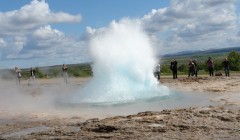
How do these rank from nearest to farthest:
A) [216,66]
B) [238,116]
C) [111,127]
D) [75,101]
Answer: [111,127] < [238,116] < [75,101] < [216,66]

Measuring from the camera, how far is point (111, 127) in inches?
404

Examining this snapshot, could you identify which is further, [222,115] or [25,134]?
[222,115]

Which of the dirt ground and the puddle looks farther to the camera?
the puddle

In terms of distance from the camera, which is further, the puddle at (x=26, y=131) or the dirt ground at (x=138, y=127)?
the puddle at (x=26, y=131)

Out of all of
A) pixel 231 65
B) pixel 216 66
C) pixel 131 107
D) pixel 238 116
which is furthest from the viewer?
pixel 216 66

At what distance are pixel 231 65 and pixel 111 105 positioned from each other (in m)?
26.3

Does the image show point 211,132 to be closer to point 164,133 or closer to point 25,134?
point 164,133

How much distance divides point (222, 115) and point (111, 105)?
603 cm

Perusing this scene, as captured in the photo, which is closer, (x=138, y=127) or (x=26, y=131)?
(x=138, y=127)

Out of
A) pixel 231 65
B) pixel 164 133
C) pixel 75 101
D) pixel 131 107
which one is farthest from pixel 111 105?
pixel 231 65

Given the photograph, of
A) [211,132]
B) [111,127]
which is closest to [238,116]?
[211,132]

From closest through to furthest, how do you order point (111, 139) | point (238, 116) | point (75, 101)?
point (111, 139), point (238, 116), point (75, 101)

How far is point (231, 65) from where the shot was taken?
134ft

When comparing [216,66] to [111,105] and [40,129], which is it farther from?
[40,129]
